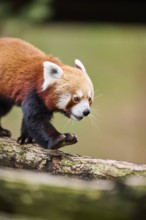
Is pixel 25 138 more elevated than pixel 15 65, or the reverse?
pixel 15 65

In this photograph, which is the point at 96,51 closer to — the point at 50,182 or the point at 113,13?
the point at 113,13

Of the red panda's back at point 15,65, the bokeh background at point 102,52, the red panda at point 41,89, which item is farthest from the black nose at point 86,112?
the bokeh background at point 102,52

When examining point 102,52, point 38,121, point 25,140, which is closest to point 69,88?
point 38,121

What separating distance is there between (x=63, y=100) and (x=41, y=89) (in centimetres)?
17

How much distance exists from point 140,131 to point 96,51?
5.58 feet

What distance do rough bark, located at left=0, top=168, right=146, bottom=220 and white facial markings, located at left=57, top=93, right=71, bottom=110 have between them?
0.97 m

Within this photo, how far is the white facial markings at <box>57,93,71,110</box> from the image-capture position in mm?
2973

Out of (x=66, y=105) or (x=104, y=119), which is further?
(x=104, y=119)

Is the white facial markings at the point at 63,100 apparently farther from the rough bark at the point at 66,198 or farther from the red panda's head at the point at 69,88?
the rough bark at the point at 66,198

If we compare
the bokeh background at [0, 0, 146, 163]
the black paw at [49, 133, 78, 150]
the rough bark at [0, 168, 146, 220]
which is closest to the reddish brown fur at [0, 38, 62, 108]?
the black paw at [49, 133, 78, 150]

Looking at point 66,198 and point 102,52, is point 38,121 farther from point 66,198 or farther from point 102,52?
point 102,52

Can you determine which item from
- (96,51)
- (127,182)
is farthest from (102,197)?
(96,51)

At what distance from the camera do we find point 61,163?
2.95 meters

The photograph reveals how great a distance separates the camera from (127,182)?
74.0 inches
